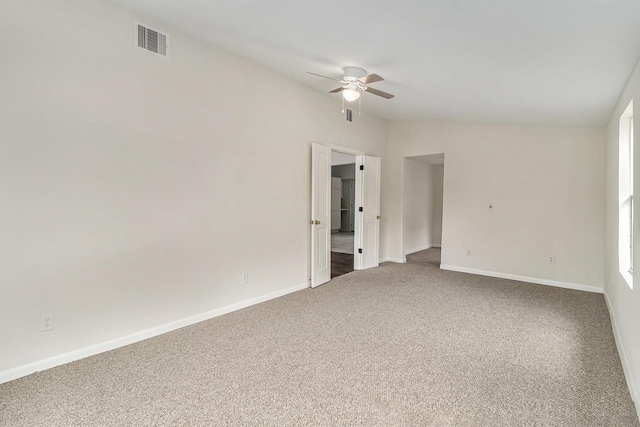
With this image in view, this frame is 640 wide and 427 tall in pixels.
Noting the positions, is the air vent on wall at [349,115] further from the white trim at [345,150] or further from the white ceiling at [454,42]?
the white ceiling at [454,42]

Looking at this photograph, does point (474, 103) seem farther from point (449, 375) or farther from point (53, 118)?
point (53, 118)

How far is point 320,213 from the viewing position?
15.9 feet

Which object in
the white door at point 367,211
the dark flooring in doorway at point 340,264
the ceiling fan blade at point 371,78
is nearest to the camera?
the ceiling fan blade at point 371,78

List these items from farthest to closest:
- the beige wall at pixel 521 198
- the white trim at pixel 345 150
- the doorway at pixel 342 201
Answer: the doorway at pixel 342 201 → the white trim at pixel 345 150 → the beige wall at pixel 521 198

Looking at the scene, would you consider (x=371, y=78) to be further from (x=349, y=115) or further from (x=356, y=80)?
(x=349, y=115)

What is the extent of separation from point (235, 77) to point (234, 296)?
2.51 m

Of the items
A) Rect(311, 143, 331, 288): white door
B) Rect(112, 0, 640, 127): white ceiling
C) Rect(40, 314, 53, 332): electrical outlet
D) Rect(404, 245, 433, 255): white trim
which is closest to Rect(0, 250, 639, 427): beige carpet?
Rect(40, 314, 53, 332): electrical outlet

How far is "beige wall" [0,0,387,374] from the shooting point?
92.5 inches

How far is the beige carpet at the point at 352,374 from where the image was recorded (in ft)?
6.31

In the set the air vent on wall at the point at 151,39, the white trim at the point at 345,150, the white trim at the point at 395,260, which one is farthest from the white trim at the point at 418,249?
the air vent on wall at the point at 151,39

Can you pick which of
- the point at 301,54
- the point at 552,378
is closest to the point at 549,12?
the point at 301,54

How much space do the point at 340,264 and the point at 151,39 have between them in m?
4.69

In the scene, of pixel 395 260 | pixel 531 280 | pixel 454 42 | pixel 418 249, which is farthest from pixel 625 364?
pixel 418 249

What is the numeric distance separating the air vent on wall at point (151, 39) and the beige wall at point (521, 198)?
4548 mm
